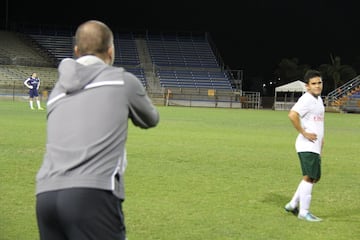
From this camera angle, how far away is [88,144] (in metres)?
2.85

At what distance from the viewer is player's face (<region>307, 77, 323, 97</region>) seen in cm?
736

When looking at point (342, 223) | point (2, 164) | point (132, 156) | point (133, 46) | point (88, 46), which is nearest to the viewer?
point (88, 46)

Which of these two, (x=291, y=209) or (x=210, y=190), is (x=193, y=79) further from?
(x=291, y=209)

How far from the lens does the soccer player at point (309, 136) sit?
7.30 meters

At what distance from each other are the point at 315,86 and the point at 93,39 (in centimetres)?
496

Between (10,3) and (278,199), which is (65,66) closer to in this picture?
(278,199)

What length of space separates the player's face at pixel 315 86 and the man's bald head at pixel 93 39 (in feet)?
15.8

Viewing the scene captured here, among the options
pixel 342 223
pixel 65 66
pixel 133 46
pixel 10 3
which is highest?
pixel 10 3

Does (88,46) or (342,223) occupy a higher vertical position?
(88,46)

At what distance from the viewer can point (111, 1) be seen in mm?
64875

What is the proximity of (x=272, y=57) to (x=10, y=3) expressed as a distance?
35407 mm

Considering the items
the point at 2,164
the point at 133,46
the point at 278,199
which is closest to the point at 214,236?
the point at 278,199

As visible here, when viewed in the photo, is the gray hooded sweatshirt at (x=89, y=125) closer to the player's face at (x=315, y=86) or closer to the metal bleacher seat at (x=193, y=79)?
the player's face at (x=315, y=86)

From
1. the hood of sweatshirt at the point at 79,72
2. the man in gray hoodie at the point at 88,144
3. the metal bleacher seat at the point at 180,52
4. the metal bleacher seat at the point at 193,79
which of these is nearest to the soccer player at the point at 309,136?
the man in gray hoodie at the point at 88,144
